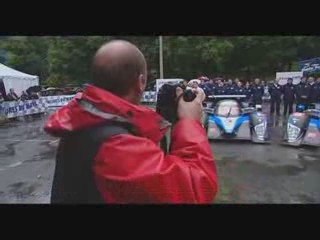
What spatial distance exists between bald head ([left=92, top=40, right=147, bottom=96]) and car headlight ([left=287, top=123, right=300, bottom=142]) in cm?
152

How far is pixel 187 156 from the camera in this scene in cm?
152

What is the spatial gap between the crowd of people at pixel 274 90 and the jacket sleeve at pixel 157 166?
142 cm

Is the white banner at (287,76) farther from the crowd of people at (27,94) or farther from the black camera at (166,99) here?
the crowd of people at (27,94)

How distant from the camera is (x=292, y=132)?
3.02m

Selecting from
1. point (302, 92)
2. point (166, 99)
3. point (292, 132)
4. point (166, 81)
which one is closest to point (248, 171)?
point (292, 132)

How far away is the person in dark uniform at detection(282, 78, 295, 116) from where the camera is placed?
2.97 metres

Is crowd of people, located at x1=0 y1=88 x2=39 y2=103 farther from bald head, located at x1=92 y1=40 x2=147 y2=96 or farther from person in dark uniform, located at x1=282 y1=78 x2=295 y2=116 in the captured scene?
person in dark uniform, located at x1=282 y1=78 x2=295 y2=116

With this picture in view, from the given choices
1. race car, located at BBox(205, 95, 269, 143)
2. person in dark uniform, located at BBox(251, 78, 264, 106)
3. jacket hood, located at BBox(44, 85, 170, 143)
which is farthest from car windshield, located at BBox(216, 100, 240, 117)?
jacket hood, located at BBox(44, 85, 170, 143)

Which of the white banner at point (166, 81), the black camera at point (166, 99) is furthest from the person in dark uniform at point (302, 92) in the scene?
the black camera at point (166, 99)

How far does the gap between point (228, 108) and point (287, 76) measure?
1.48 feet

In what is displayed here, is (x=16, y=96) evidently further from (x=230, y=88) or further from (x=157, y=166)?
(x=157, y=166)
